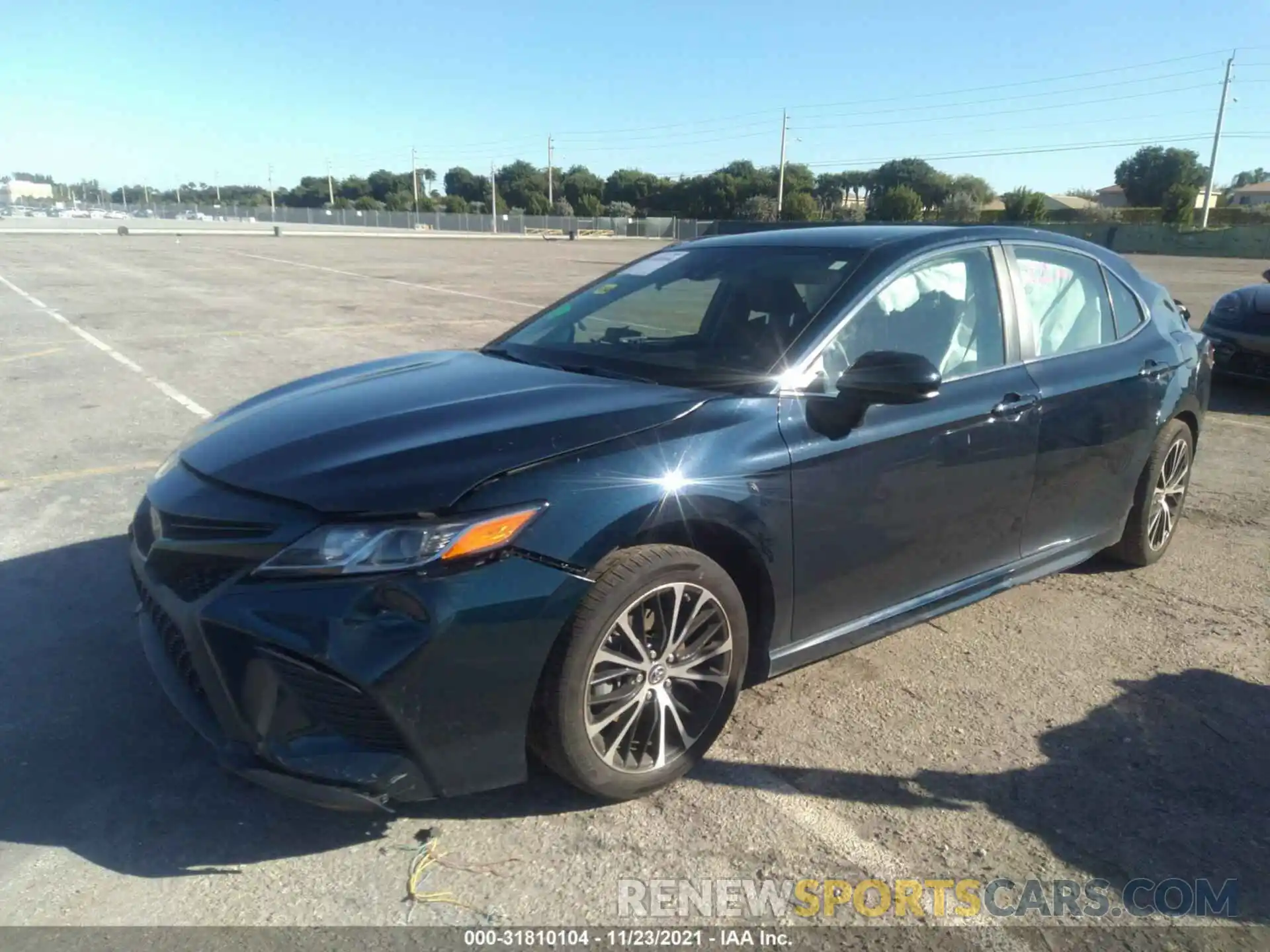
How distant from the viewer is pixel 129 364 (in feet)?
33.1

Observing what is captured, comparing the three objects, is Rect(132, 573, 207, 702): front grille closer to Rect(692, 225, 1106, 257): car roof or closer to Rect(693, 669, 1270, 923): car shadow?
Rect(693, 669, 1270, 923): car shadow

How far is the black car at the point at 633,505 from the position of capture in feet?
7.88

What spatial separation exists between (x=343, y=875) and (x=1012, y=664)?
264 cm

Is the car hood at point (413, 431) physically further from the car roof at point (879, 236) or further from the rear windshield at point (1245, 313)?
the rear windshield at point (1245, 313)

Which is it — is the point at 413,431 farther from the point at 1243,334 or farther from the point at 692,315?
the point at 1243,334

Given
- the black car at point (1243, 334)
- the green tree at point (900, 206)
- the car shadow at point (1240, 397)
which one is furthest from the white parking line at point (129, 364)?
the green tree at point (900, 206)

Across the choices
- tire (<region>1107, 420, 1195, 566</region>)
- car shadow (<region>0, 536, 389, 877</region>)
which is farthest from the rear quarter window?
car shadow (<region>0, 536, 389, 877</region>)

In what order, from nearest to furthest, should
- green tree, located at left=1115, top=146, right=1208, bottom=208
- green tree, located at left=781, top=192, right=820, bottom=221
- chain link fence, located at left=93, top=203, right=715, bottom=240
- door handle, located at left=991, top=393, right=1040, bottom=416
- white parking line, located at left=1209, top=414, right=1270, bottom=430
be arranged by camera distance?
door handle, located at left=991, top=393, right=1040, bottom=416 < white parking line, located at left=1209, top=414, right=1270, bottom=430 < green tree, located at left=781, top=192, right=820, bottom=221 < chain link fence, located at left=93, top=203, right=715, bottom=240 < green tree, located at left=1115, top=146, right=1208, bottom=208

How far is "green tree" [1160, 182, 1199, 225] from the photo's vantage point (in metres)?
66.7

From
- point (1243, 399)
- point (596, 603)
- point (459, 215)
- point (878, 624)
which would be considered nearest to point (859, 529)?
point (878, 624)

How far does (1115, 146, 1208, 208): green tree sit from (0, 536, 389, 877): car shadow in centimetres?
10491

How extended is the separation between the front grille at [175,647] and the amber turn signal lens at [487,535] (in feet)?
2.67

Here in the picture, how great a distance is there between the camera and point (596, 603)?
8.41 feet

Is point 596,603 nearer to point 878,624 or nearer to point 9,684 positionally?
point 878,624
